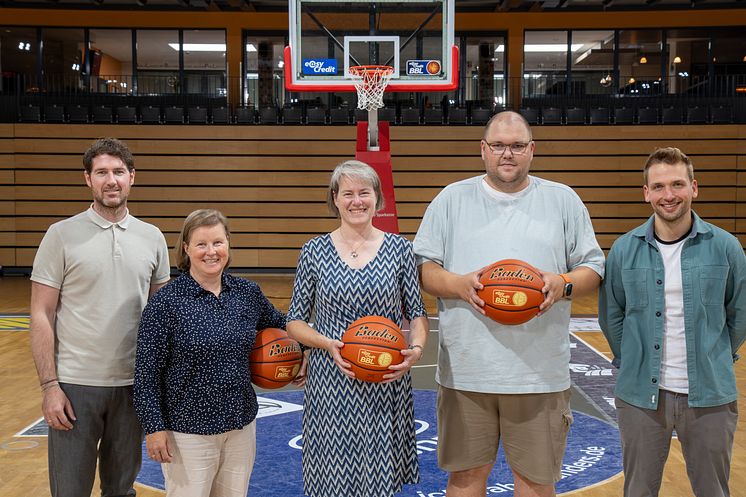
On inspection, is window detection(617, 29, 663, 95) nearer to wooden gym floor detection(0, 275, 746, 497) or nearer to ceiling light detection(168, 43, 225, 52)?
ceiling light detection(168, 43, 225, 52)

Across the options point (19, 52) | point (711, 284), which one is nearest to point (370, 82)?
point (711, 284)

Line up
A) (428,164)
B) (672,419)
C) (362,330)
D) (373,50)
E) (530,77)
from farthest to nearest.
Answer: (530,77) → (428,164) → (373,50) → (672,419) → (362,330)

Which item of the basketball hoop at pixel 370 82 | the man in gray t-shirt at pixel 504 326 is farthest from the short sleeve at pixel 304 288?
the basketball hoop at pixel 370 82

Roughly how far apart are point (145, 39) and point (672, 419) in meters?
14.8

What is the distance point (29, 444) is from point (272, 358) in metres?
2.82

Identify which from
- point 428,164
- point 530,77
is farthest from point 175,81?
point 530,77

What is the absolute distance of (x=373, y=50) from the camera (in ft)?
27.5

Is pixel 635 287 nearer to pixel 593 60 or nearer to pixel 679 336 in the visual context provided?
pixel 679 336

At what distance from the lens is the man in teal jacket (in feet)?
8.25

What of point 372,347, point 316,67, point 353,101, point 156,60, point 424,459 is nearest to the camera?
point 372,347

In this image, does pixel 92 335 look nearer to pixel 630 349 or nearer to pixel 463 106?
pixel 630 349

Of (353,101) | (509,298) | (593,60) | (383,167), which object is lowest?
(509,298)

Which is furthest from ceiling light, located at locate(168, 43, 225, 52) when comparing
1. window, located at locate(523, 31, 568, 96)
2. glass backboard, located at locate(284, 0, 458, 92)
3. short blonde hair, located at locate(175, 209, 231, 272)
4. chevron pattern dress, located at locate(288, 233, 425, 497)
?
chevron pattern dress, located at locate(288, 233, 425, 497)

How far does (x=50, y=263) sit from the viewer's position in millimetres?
2600
